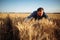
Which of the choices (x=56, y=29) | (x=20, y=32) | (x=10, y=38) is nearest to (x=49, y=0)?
(x=56, y=29)

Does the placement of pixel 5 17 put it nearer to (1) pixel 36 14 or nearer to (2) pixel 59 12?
(1) pixel 36 14

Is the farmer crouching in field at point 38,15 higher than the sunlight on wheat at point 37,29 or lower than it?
higher

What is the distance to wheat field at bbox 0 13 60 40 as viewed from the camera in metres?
1.81

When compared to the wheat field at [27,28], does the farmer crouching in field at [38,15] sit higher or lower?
higher

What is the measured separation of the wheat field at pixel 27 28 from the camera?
1.81 m

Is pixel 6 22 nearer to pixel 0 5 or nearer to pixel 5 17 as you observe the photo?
pixel 5 17

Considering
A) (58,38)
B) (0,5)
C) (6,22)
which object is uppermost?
(0,5)

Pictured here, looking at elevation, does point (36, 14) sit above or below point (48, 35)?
above

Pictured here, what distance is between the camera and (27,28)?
182 centimetres

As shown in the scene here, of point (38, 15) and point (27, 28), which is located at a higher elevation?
point (38, 15)

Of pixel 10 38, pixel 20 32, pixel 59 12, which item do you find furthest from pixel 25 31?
pixel 59 12

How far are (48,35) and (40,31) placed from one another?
96mm

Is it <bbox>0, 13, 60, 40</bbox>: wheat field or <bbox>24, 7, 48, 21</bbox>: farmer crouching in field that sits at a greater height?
<bbox>24, 7, 48, 21</bbox>: farmer crouching in field

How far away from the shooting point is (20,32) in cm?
182
